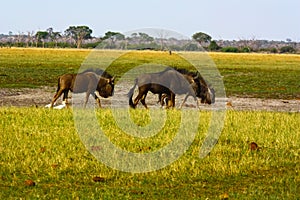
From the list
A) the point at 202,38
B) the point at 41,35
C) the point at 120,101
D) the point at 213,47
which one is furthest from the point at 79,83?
the point at 41,35

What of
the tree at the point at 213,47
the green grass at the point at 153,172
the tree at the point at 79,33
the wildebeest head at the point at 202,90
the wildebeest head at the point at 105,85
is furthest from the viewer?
the tree at the point at 79,33

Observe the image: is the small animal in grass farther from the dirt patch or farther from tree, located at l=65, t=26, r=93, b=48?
tree, located at l=65, t=26, r=93, b=48

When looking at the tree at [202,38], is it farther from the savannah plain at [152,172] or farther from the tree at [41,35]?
the savannah plain at [152,172]

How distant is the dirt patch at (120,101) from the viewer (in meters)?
24.6

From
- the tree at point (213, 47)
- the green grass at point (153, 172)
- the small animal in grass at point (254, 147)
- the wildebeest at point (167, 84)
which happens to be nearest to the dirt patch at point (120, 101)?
the wildebeest at point (167, 84)

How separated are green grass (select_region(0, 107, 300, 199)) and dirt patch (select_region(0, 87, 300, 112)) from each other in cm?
1163

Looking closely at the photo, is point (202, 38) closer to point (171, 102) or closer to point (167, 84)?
point (171, 102)

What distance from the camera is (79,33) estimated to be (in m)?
154

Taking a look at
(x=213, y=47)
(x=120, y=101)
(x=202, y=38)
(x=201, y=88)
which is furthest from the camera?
(x=213, y=47)

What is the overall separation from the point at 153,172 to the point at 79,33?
146851mm

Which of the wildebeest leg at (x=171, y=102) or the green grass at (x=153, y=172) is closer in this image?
the green grass at (x=153, y=172)

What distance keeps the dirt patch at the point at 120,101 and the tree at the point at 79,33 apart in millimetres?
117187

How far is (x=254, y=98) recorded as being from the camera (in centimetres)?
2923

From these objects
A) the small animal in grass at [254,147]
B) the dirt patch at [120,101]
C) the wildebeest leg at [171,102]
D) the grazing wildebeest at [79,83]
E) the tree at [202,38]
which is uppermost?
the tree at [202,38]
